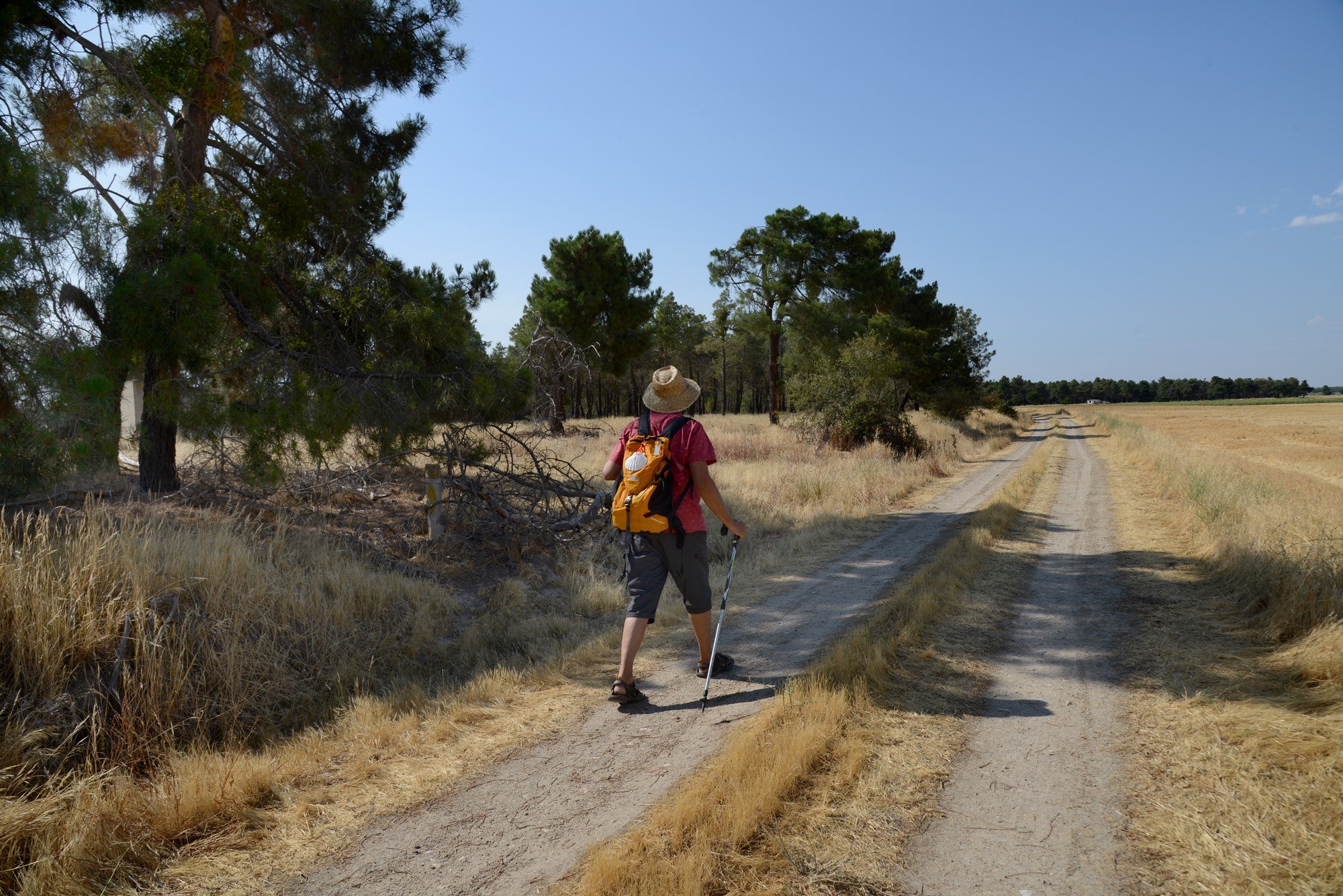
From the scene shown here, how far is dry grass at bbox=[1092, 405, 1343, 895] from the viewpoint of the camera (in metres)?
2.93

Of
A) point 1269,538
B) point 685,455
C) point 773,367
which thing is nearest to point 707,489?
point 685,455

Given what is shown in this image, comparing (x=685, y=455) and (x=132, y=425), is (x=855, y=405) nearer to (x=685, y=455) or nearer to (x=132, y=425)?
(x=132, y=425)

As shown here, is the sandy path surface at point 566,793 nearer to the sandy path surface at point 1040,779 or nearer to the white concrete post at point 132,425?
the sandy path surface at point 1040,779

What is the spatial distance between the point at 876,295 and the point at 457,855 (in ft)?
107

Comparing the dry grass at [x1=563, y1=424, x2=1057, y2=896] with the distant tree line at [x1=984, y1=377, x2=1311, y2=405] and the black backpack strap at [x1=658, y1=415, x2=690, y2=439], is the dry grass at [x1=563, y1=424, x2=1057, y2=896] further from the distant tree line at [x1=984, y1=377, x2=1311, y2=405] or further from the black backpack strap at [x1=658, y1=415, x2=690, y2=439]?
the distant tree line at [x1=984, y1=377, x2=1311, y2=405]

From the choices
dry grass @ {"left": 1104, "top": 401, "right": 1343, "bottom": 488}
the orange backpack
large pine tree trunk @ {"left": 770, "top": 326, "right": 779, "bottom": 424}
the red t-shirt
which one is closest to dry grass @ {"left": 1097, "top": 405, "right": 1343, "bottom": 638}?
the red t-shirt

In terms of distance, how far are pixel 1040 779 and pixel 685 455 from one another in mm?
2574

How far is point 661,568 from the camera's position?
4758 millimetres

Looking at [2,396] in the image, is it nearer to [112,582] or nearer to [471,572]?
[112,582]

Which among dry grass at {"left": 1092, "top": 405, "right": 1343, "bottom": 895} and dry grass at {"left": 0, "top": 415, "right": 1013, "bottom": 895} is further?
dry grass at {"left": 0, "top": 415, "right": 1013, "bottom": 895}

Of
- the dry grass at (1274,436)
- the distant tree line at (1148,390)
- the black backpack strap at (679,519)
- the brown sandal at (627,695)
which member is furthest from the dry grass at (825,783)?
the distant tree line at (1148,390)

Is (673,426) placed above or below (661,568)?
above

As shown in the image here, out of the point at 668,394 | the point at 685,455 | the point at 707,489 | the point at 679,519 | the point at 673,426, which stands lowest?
the point at 679,519

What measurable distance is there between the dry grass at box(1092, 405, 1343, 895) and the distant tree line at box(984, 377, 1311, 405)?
135134 mm
